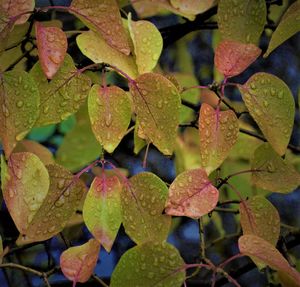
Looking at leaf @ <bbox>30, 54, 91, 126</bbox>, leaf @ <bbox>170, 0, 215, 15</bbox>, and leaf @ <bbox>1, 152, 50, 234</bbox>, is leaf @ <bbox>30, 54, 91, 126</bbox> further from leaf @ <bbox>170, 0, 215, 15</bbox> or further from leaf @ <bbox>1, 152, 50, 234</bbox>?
leaf @ <bbox>170, 0, 215, 15</bbox>

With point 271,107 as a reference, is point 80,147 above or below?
below

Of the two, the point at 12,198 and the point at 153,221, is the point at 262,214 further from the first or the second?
the point at 12,198

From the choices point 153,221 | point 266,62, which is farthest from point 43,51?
point 266,62

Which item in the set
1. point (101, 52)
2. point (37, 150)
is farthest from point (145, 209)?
point (37, 150)

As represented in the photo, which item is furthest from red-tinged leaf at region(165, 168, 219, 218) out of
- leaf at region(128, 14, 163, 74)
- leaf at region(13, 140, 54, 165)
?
leaf at region(13, 140, 54, 165)

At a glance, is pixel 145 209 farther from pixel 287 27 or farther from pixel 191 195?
pixel 287 27

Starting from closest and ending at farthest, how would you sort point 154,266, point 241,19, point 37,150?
point 154,266 < point 241,19 < point 37,150

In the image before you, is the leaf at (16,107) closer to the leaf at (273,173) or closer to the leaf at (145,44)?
the leaf at (145,44)
